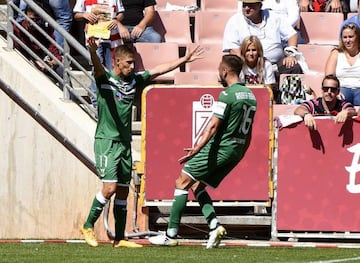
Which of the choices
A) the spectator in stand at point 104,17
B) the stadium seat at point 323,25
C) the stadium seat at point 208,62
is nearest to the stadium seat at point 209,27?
the stadium seat at point 208,62

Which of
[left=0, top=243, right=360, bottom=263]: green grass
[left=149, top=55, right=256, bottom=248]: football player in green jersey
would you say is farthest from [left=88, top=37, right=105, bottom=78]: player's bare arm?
[left=0, top=243, right=360, bottom=263]: green grass

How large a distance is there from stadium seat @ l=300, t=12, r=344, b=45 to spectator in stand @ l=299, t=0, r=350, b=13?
1.06ft

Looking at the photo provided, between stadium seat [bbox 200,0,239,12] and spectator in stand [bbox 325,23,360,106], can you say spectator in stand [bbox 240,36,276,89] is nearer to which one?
spectator in stand [bbox 325,23,360,106]

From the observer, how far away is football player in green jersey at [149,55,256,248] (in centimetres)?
1141

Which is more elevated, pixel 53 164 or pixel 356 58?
pixel 356 58

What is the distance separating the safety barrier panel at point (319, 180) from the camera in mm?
12773

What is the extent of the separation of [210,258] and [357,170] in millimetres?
2893

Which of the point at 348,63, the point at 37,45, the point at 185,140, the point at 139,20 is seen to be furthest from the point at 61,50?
the point at 348,63

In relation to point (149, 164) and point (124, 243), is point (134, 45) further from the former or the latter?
point (124, 243)

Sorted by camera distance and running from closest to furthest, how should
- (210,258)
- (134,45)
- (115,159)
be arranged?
(210,258) → (115,159) → (134,45)

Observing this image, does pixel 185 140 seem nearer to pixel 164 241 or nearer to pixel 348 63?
pixel 164 241

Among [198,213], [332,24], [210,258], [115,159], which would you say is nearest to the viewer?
[210,258]

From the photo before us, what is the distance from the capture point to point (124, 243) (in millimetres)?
11766

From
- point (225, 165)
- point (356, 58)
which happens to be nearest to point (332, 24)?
point (356, 58)
